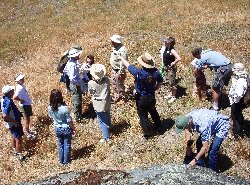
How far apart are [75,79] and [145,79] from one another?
277 centimetres

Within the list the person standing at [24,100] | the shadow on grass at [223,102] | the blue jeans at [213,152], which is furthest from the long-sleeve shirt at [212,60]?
the person standing at [24,100]

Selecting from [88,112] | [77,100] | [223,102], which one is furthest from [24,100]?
[223,102]

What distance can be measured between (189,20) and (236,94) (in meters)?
12.3

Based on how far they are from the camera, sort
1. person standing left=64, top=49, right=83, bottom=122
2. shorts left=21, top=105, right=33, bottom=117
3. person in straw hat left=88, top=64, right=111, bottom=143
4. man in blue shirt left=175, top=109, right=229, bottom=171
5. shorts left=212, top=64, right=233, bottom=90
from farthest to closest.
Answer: shorts left=21, top=105, right=33, bottom=117
person standing left=64, top=49, right=83, bottom=122
shorts left=212, top=64, right=233, bottom=90
person in straw hat left=88, top=64, right=111, bottom=143
man in blue shirt left=175, top=109, right=229, bottom=171

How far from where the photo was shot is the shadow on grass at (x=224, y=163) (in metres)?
9.75

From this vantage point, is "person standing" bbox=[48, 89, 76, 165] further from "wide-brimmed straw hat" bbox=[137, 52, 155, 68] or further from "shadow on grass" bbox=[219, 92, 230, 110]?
"shadow on grass" bbox=[219, 92, 230, 110]

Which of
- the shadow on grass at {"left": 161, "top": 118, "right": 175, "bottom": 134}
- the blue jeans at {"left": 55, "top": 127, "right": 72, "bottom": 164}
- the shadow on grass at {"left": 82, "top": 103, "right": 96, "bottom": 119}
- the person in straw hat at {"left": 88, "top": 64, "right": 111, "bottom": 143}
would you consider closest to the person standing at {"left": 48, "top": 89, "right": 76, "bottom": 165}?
the blue jeans at {"left": 55, "top": 127, "right": 72, "bottom": 164}

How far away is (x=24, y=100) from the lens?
11.9 m

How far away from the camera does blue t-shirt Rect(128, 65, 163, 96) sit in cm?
1014

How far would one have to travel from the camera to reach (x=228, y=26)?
1980 cm

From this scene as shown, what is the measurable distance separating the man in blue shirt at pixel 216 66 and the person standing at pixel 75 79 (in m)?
3.45

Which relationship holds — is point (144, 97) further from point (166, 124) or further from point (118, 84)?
point (118, 84)

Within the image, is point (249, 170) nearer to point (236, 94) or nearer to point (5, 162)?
point (236, 94)

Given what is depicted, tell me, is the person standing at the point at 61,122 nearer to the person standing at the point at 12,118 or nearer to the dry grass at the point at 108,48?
the dry grass at the point at 108,48
